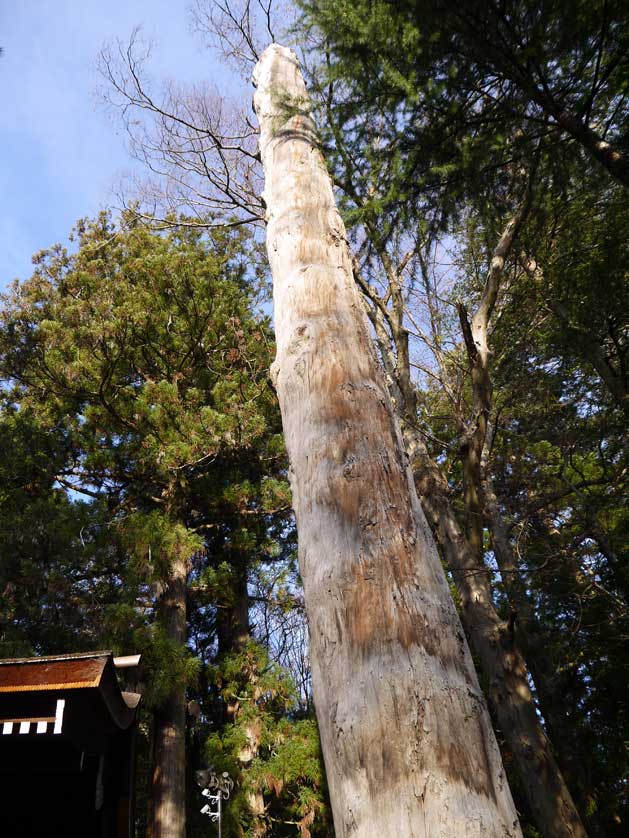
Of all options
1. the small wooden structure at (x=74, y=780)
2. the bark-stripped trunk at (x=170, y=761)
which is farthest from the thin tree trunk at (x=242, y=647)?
the small wooden structure at (x=74, y=780)

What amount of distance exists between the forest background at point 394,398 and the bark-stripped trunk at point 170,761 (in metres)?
0.07

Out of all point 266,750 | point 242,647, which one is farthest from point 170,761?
point 242,647

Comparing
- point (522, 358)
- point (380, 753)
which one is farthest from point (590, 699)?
point (380, 753)

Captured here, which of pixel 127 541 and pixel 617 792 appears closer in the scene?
pixel 127 541

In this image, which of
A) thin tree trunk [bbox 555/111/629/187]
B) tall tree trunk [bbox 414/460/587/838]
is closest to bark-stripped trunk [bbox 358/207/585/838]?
tall tree trunk [bbox 414/460/587/838]

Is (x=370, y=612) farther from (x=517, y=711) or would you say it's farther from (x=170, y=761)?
(x=170, y=761)

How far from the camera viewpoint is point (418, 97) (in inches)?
155

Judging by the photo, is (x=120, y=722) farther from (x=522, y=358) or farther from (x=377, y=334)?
(x=522, y=358)

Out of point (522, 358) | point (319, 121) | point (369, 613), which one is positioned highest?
point (522, 358)

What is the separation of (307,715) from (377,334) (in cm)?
618

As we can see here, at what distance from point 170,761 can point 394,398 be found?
4.88 metres

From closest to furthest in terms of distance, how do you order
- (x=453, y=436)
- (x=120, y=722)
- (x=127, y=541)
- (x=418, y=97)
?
(x=120, y=722)
(x=418, y=97)
(x=127, y=541)
(x=453, y=436)

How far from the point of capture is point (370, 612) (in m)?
1.21

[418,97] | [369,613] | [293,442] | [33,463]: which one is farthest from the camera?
[33,463]
